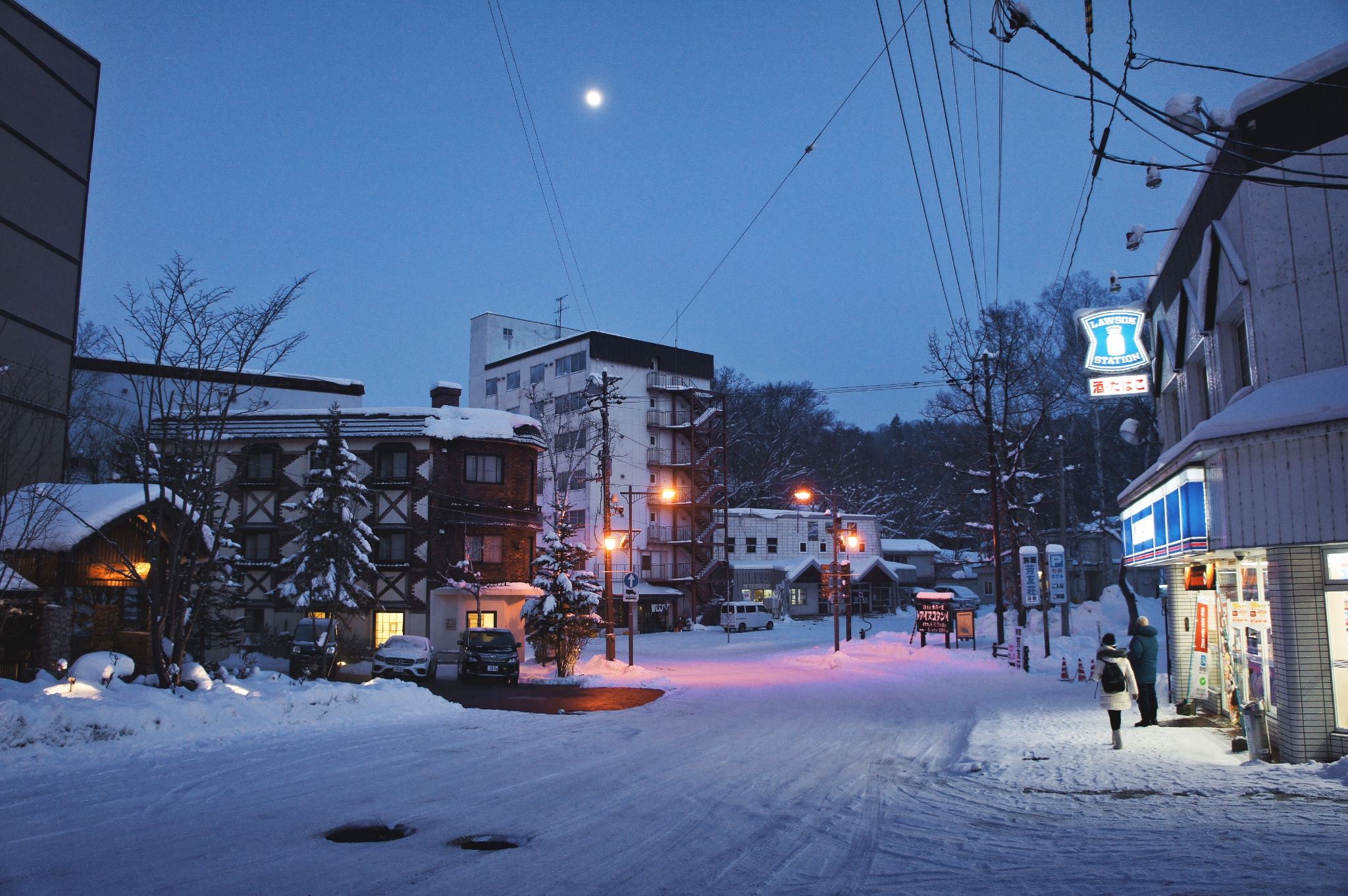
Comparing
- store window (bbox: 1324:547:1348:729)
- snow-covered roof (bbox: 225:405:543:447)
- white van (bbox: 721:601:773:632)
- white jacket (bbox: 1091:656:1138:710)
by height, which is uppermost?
snow-covered roof (bbox: 225:405:543:447)

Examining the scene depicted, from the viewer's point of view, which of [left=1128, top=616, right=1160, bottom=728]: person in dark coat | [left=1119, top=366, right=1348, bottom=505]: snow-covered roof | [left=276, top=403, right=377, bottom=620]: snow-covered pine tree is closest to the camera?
[left=1119, top=366, right=1348, bottom=505]: snow-covered roof

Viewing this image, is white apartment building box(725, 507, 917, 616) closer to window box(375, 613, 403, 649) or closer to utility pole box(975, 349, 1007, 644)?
window box(375, 613, 403, 649)

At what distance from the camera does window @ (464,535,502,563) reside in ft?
123

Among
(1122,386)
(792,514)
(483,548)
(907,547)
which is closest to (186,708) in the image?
(1122,386)

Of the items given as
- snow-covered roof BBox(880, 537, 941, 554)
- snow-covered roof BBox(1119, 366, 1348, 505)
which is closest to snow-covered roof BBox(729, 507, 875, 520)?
snow-covered roof BBox(880, 537, 941, 554)

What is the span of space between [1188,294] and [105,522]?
2266cm

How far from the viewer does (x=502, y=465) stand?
3881 centimetres

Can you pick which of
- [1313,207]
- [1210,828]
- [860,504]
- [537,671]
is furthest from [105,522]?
[860,504]

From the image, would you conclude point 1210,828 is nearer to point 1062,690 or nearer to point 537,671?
point 1062,690

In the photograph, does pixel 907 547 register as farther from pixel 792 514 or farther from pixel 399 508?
pixel 399 508

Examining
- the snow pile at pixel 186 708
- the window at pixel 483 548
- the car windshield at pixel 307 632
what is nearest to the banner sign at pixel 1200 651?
the snow pile at pixel 186 708

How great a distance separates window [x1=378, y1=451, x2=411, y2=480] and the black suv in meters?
13.3

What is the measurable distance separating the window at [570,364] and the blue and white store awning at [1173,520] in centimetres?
4586

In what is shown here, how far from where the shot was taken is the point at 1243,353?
12539 millimetres
